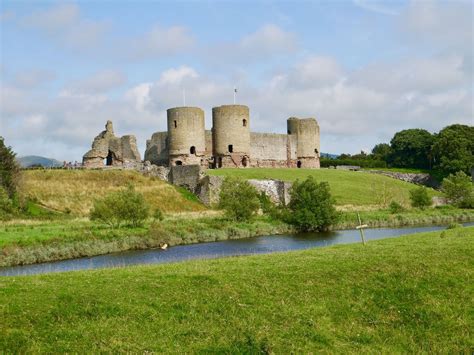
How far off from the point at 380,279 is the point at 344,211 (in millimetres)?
31548

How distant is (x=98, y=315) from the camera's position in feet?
34.9

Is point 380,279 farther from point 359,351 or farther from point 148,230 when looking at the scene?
point 148,230

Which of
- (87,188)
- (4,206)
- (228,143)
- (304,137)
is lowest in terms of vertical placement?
(4,206)

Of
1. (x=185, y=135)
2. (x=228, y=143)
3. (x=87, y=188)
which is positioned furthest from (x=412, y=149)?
(x=87, y=188)

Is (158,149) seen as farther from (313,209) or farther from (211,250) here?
(211,250)

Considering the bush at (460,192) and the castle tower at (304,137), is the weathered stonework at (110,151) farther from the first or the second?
the bush at (460,192)

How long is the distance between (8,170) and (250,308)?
114 ft

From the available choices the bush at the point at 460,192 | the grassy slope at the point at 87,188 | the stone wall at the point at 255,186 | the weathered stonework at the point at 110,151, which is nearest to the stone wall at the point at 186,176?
the stone wall at the point at 255,186

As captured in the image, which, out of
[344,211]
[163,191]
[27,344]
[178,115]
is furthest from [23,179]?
[27,344]

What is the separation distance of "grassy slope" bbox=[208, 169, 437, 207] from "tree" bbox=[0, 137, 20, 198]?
16.4 meters

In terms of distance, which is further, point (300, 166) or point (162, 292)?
point (300, 166)

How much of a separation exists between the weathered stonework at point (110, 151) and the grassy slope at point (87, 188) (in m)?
7.34

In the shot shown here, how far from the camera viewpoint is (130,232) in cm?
3048

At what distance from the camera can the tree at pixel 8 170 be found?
40.5 metres
